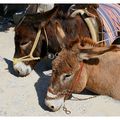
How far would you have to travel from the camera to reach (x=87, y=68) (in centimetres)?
382

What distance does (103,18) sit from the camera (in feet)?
17.0

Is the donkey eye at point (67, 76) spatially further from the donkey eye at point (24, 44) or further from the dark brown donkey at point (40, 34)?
the donkey eye at point (24, 44)

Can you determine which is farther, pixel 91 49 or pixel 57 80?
pixel 57 80

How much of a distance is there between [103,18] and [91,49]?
1.60 m

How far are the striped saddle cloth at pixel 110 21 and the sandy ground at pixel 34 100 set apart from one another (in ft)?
2.74

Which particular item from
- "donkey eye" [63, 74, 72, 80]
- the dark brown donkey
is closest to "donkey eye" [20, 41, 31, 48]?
the dark brown donkey

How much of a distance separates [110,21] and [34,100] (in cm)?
147

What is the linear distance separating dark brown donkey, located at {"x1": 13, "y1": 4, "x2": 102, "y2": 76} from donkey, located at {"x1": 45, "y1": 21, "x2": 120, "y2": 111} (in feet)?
3.82

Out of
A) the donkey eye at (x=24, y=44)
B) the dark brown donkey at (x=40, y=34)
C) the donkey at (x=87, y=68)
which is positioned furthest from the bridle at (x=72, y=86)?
the donkey eye at (x=24, y=44)

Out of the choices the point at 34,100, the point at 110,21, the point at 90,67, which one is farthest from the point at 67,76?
the point at 110,21

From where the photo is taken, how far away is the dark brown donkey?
5070mm

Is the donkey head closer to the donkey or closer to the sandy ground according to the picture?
the donkey

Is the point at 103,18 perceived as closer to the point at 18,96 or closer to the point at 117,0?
the point at 117,0

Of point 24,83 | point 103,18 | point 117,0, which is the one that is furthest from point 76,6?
point 24,83
